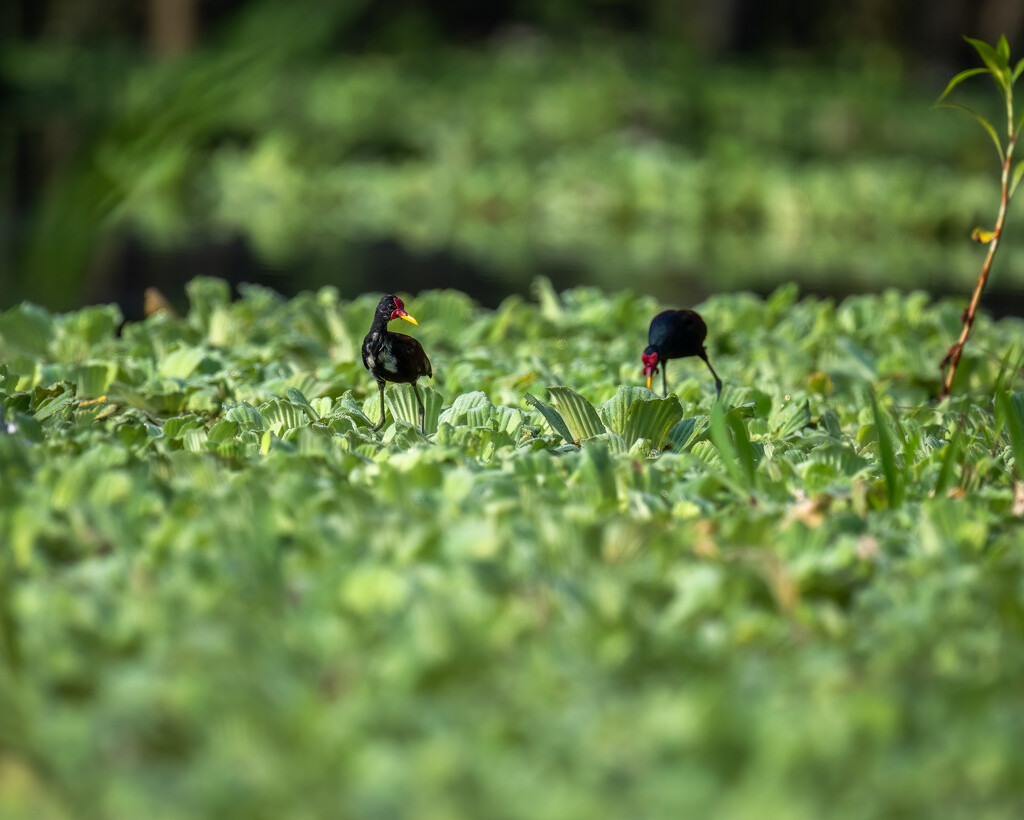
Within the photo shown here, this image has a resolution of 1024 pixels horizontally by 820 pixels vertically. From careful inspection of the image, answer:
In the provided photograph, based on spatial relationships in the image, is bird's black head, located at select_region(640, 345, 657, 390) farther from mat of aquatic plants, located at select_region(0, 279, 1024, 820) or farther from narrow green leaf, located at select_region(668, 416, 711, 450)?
narrow green leaf, located at select_region(668, 416, 711, 450)

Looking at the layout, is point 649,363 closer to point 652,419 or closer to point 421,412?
point 652,419

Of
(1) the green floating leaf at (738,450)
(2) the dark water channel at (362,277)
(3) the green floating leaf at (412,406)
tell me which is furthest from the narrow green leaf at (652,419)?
(2) the dark water channel at (362,277)

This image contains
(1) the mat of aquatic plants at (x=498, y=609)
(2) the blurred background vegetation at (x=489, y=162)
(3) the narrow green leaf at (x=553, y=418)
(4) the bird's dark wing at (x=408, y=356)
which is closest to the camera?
(1) the mat of aquatic plants at (x=498, y=609)

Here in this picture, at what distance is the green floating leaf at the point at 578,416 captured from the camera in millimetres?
2873

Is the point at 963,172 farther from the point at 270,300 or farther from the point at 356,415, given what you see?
the point at 356,415

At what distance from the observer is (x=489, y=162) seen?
39.2ft

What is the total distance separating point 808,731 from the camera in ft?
5.04

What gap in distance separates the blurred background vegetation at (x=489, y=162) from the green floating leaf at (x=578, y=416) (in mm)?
797

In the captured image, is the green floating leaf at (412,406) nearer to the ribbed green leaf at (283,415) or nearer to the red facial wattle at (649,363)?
the ribbed green leaf at (283,415)

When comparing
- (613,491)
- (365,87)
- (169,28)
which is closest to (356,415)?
(613,491)

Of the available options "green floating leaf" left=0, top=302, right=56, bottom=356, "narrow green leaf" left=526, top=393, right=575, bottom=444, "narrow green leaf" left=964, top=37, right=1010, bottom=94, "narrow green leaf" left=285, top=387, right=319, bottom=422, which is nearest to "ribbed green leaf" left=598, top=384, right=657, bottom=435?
"narrow green leaf" left=526, top=393, right=575, bottom=444

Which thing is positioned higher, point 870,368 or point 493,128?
point 493,128

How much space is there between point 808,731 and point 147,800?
659 millimetres

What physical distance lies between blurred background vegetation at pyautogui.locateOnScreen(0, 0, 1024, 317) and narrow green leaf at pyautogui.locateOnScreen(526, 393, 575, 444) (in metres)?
0.75
